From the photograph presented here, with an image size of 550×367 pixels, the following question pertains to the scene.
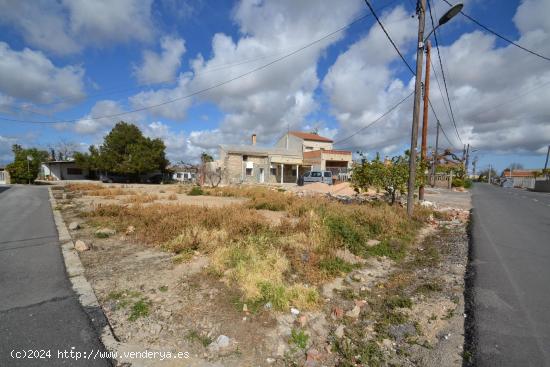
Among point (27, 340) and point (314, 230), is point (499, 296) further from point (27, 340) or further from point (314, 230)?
point (27, 340)

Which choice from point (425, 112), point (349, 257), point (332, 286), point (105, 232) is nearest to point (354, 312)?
point (332, 286)

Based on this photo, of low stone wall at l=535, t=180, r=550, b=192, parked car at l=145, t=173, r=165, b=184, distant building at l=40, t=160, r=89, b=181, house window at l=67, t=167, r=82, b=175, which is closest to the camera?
low stone wall at l=535, t=180, r=550, b=192

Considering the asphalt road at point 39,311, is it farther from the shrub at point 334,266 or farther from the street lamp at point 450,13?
the street lamp at point 450,13

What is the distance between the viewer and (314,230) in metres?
6.97

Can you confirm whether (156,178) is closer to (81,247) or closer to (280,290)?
(81,247)

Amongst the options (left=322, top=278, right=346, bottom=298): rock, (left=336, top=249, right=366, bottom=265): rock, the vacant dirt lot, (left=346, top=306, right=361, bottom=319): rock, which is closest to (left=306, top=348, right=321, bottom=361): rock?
the vacant dirt lot

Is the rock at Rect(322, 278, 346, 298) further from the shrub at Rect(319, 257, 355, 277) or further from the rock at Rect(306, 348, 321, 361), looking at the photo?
the rock at Rect(306, 348, 321, 361)

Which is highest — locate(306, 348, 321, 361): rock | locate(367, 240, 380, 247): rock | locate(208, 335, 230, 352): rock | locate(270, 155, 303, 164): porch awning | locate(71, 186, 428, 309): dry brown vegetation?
locate(270, 155, 303, 164): porch awning

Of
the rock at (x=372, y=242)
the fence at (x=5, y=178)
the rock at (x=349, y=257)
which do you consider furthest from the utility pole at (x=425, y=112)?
the fence at (x=5, y=178)

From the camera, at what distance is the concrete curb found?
2930mm

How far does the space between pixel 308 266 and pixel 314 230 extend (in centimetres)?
214

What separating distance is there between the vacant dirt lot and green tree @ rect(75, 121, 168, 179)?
96.9 feet

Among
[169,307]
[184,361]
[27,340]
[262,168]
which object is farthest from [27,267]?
[262,168]

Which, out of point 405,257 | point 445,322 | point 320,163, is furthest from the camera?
point 320,163
